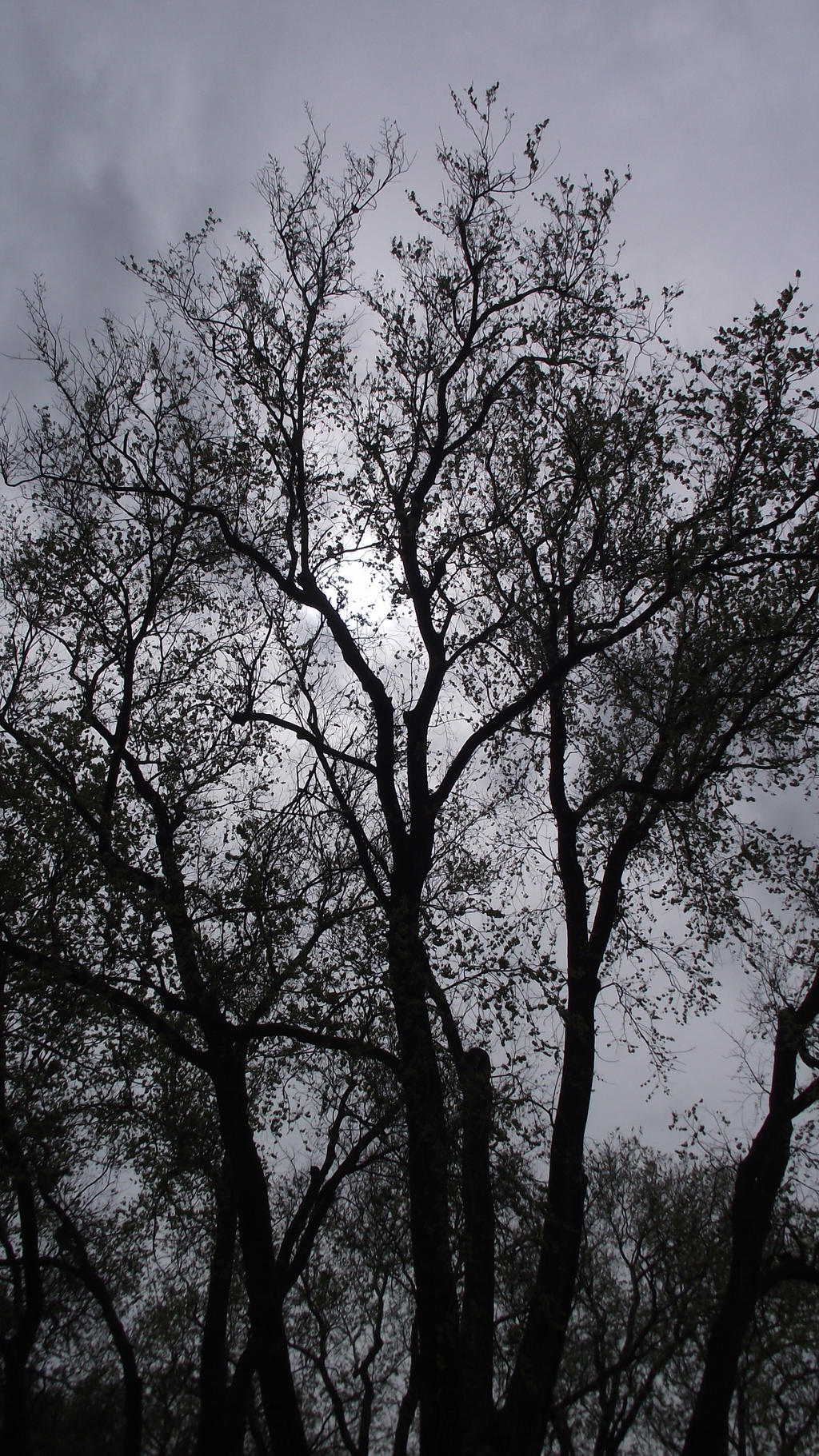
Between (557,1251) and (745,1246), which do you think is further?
(745,1246)

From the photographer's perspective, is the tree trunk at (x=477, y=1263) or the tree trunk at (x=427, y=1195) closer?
the tree trunk at (x=427, y=1195)

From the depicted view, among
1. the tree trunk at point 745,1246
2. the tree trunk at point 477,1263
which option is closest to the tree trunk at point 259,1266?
the tree trunk at point 477,1263

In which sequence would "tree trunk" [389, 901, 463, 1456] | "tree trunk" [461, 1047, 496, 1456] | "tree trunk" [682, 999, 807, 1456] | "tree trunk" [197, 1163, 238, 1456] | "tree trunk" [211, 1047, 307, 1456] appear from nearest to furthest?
1. "tree trunk" [389, 901, 463, 1456]
2. "tree trunk" [461, 1047, 496, 1456]
3. "tree trunk" [211, 1047, 307, 1456]
4. "tree trunk" [682, 999, 807, 1456]
5. "tree trunk" [197, 1163, 238, 1456]

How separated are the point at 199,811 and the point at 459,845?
4.19 meters

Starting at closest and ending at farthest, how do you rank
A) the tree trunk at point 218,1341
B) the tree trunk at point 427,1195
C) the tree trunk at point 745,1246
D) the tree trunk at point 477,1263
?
the tree trunk at point 427,1195
the tree trunk at point 477,1263
the tree trunk at point 745,1246
the tree trunk at point 218,1341

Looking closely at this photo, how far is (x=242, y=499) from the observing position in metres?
14.6

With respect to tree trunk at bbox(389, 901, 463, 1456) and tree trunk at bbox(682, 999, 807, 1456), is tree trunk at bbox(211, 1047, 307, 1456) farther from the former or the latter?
tree trunk at bbox(682, 999, 807, 1456)

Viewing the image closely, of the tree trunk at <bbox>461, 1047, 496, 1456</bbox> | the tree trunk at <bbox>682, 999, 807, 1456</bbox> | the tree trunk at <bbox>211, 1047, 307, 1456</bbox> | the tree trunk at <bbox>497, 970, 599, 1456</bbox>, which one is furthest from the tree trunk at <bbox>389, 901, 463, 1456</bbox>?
the tree trunk at <bbox>682, 999, 807, 1456</bbox>

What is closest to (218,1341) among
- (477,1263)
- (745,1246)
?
(477,1263)

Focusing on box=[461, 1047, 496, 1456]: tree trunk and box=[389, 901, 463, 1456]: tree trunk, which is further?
box=[461, 1047, 496, 1456]: tree trunk

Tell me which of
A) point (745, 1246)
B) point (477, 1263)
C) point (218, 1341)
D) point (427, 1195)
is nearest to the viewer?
point (427, 1195)

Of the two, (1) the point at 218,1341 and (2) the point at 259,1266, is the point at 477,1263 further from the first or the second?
(1) the point at 218,1341

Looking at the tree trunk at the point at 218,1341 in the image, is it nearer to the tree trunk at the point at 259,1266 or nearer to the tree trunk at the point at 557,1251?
the tree trunk at the point at 259,1266

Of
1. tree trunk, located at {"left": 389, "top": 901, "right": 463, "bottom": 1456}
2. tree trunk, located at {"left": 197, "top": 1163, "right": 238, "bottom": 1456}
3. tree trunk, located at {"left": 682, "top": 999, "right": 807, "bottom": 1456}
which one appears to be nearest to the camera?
tree trunk, located at {"left": 389, "top": 901, "right": 463, "bottom": 1456}
